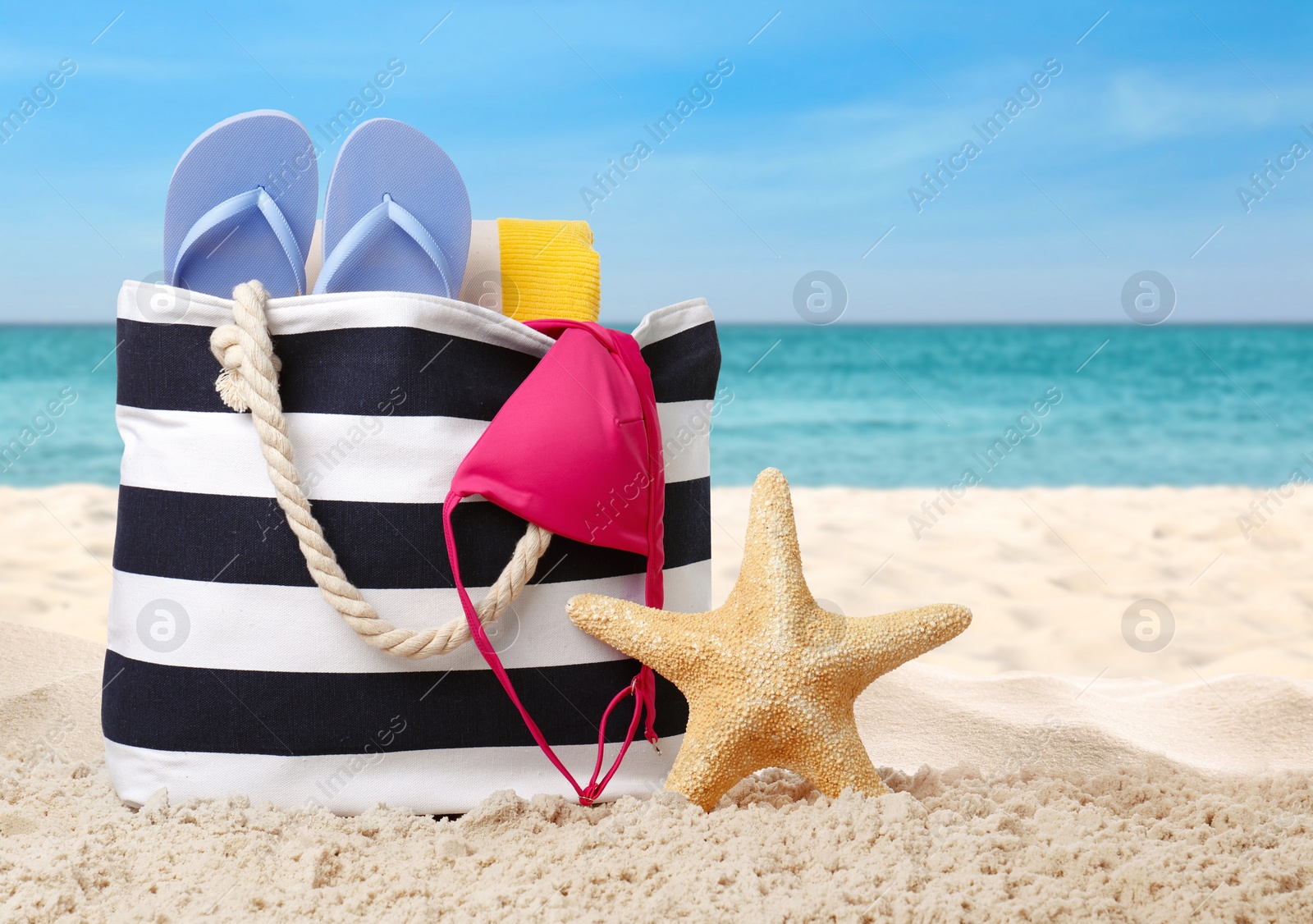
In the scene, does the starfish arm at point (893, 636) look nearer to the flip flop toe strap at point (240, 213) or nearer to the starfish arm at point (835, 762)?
the starfish arm at point (835, 762)

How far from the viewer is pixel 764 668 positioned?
4.43 ft

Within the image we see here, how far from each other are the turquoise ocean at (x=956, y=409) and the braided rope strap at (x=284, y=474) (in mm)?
1504

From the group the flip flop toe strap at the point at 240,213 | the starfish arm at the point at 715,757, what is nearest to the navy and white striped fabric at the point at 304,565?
the flip flop toe strap at the point at 240,213

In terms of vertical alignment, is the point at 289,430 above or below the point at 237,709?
above

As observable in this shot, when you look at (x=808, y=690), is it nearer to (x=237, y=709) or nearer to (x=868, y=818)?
(x=868, y=818)

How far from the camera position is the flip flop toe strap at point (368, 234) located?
58.9 inches

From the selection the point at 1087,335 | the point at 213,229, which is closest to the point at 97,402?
the point at 213,229

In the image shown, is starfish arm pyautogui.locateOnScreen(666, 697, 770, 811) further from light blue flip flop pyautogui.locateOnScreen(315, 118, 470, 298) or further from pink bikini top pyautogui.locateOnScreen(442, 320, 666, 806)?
light blue flip flop pyautogui.locateOnScreen(315, 118, 470, 298)

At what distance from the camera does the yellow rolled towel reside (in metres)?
1.68

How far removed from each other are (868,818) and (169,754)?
1.01 meters

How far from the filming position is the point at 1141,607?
2729 mm

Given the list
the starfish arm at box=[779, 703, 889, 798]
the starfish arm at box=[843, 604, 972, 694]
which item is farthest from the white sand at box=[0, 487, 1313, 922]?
the starfish arm at box=[843, 604, 972, 694]

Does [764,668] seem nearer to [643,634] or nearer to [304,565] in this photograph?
[643,634]

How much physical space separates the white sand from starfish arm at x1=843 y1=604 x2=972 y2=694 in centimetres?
19
